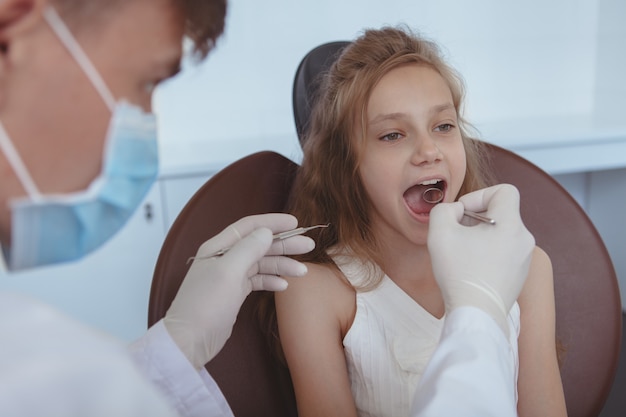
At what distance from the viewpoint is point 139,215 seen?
78.5 inches

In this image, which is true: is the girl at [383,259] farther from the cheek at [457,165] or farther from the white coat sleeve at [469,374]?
the white coat sleeve at [469,374]

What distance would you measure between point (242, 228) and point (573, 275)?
0.80m

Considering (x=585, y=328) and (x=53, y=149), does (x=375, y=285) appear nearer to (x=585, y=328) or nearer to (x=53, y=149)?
(x=585, y=328)

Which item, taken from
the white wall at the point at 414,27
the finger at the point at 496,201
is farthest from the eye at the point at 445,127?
the white wall at the point at 414,27

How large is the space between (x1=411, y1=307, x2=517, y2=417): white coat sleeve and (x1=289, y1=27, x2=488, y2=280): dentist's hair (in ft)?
1.44

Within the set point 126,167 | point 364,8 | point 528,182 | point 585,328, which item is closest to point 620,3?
point 364,8

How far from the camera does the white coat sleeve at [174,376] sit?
0.91 metres

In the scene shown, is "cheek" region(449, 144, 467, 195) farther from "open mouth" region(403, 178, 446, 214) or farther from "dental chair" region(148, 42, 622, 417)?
"dental chair" region(148, 42, 622, 417)

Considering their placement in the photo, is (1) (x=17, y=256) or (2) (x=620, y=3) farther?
(2) (x=620, y=3)

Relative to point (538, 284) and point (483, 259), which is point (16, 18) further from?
point (538, 284)

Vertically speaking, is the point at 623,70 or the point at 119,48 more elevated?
the point at 119,48

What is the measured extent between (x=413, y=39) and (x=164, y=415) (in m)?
1.02

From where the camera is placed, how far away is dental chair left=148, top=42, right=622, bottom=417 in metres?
1.18

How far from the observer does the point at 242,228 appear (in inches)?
42.8
